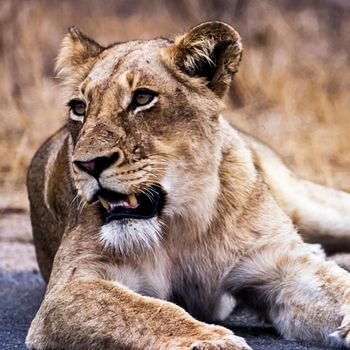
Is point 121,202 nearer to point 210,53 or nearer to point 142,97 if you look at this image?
point 142,97

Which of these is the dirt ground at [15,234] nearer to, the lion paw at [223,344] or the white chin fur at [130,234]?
the white chin fur at [130,234]

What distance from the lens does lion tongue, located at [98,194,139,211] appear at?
4102 mm

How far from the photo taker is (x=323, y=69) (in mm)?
11164

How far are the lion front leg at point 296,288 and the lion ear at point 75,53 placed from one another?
1.11 meters

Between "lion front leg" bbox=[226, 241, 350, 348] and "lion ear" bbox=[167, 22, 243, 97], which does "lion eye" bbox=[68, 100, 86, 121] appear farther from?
"lion front leg" bbox=[226, 241, 350, 348]

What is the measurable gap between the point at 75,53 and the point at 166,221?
37.2 inches

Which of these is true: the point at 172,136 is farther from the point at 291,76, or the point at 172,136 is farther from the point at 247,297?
the point at 291,76

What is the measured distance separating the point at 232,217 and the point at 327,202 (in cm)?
157

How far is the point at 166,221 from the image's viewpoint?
4.43 meters

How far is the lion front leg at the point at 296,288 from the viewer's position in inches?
173

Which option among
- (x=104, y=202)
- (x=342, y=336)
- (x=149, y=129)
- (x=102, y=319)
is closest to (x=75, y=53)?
(x=149, y=129)

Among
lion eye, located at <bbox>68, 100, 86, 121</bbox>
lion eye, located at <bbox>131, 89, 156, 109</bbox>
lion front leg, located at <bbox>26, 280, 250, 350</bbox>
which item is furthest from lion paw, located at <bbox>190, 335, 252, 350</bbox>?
lion eye, located at <bbox>68, 100, 86, 121</bbox>

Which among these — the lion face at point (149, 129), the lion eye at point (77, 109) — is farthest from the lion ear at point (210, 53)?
the lion eye at point (77, 109)

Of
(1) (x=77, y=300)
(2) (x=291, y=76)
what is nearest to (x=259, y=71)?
(2) (x=291, y=76)
